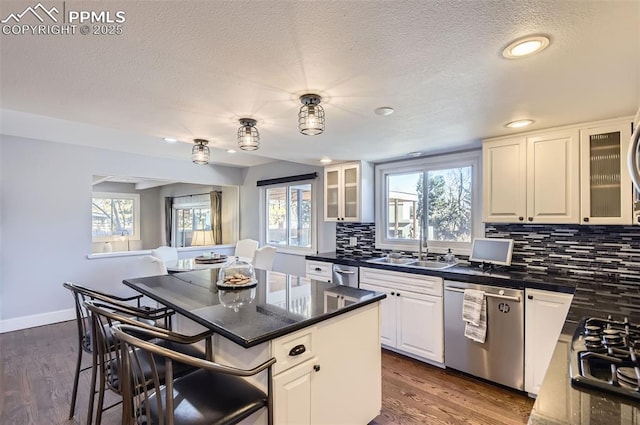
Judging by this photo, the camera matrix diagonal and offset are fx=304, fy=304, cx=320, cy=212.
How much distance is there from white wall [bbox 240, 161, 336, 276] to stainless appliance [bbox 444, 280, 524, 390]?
2.13m

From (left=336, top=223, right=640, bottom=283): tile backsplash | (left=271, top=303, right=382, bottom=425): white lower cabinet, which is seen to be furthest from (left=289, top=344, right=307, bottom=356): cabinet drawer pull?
(left=336, top=223, right=640, bottom=283): tile backsplash

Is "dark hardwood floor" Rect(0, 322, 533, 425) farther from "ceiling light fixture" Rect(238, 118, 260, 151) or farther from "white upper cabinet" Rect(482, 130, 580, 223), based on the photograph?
"ceiling light fixture" Rect(238, 118, 260, 151)

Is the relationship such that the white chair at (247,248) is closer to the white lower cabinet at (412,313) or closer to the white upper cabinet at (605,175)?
the white lower cabinet at (412,313)

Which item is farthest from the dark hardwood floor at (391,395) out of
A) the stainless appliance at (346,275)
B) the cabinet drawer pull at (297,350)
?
the cabinet drawer pull at (297,350)

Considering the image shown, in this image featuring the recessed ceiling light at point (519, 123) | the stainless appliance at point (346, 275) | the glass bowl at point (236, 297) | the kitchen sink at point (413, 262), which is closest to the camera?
the glass bowl at point (236, 297)

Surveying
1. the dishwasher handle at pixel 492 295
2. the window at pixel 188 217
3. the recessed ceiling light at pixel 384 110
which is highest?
the recessed ceiling light at pixel 384 110

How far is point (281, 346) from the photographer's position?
1.42 meters

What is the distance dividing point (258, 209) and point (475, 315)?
4219 millimetres

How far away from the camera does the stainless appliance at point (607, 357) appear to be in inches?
37.1

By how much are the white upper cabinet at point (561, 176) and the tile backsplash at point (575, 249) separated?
305mm

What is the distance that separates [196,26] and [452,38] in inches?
41.9

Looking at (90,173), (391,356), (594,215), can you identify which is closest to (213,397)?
(391,356)

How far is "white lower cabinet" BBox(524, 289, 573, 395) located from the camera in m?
2.26

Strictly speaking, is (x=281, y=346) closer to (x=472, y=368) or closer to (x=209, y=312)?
(x=209, y=312)
